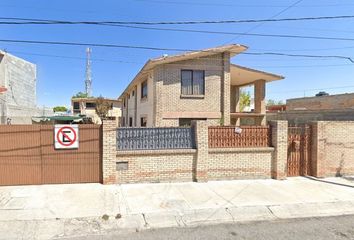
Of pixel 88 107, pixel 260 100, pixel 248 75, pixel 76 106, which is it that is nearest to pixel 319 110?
pixel 260 100

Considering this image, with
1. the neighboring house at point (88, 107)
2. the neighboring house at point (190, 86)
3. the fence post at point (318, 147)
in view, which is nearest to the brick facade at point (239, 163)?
the fence post at point (318, 147)

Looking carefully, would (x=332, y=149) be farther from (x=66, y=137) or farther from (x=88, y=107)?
(x=88, y=107)

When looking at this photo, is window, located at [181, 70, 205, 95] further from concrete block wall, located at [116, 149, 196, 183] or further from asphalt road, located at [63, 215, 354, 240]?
asphalt road, located at [63, 215, 354, 240]

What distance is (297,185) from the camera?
9562 mm

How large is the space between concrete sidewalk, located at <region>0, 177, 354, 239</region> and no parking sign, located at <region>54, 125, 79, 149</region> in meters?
1.30

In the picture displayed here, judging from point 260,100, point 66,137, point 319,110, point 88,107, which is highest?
point 88,107

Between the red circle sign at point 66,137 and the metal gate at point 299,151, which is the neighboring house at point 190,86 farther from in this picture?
the red circle sign at point 66,137

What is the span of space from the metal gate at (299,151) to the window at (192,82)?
212 inches

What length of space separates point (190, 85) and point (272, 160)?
603 cm

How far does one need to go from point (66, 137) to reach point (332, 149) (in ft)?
32.7

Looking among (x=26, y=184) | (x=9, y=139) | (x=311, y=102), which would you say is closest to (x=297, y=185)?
(x=26, y=184)

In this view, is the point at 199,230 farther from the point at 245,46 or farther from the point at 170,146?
the point at 245,46

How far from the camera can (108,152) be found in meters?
9.09

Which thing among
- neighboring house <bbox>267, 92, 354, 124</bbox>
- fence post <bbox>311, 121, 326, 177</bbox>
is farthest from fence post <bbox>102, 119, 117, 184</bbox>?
neighboring house <bbox>267, 92, 354, 124</bbox>
